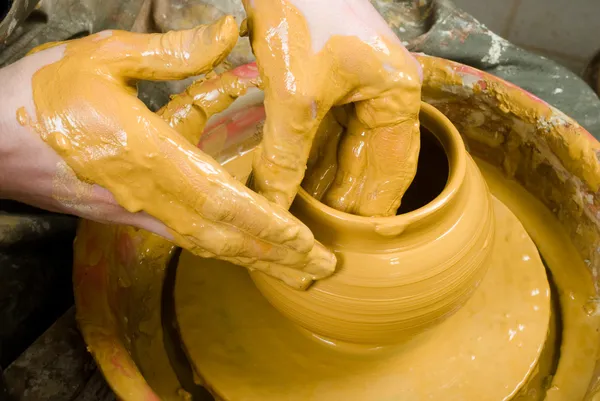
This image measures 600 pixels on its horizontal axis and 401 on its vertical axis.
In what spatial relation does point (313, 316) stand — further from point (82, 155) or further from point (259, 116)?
point (259, 116)

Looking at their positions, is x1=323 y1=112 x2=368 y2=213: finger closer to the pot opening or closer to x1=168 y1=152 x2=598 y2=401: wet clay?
the pot opening

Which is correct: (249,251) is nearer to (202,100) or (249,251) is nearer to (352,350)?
(352,350)

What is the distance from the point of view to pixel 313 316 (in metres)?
0.94

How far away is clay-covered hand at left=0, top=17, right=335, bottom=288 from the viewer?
666mm

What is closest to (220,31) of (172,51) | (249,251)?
(172,51)

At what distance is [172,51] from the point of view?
69 cm

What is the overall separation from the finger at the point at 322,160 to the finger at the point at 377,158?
0.05 metres

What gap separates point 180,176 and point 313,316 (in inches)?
15.6

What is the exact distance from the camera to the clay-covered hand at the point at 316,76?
0.77 meters

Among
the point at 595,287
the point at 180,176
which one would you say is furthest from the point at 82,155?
the point at 595,287

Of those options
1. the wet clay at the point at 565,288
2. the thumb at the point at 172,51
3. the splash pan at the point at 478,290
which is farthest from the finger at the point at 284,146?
the wet clay at the point at 565,288

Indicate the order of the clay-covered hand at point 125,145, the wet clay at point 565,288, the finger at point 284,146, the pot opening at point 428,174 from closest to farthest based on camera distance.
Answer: the clay-covered hand at point 125,145, the finger at point 284,146, the pot opening at point 428,174, the wet clay at point 565,288

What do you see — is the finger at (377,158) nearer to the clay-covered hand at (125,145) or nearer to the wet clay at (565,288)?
the clay-covered hand at (125,145)

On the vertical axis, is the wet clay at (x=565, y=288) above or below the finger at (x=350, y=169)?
below
